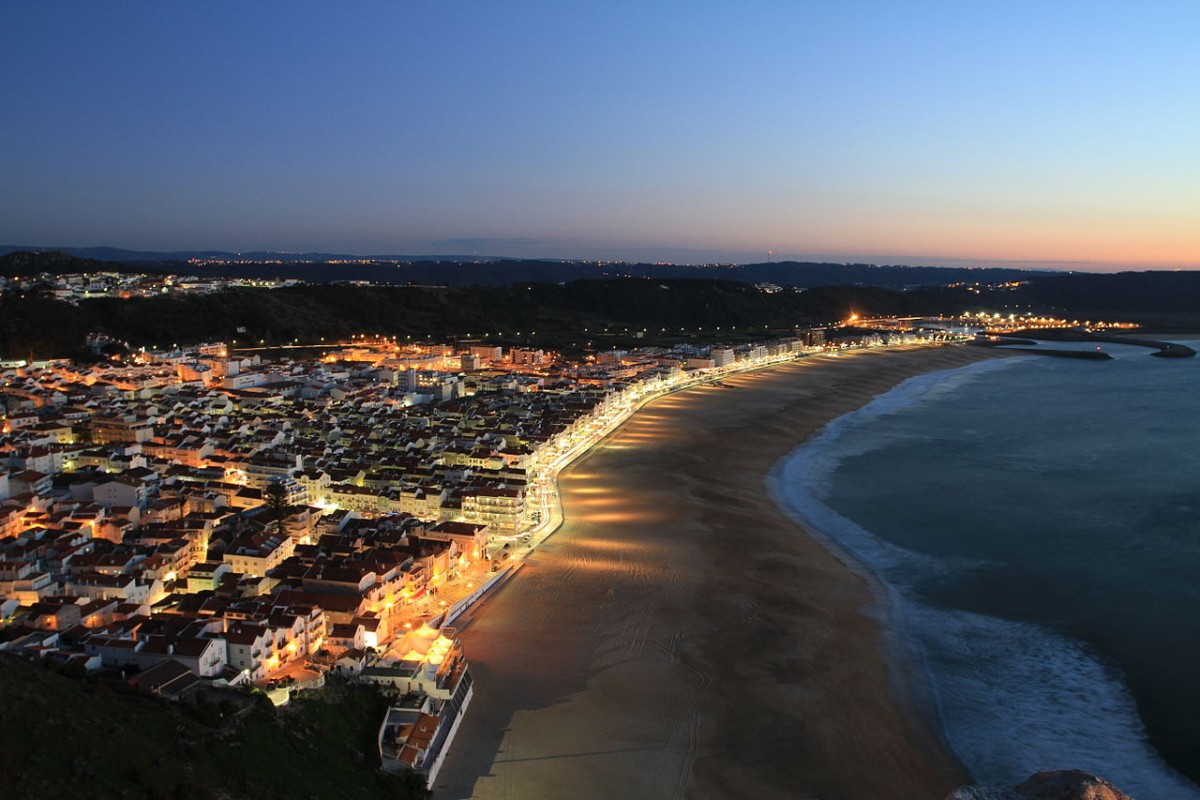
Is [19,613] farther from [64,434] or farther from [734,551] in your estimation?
[64,434]

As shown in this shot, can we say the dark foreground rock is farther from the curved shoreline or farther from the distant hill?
the distant hill

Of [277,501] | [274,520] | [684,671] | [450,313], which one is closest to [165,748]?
[684,671]

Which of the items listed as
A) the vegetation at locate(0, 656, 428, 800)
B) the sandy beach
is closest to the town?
the vegetation at locate(0, 656, 428, 800)

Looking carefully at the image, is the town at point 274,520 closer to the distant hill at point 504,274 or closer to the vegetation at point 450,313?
the vegetation at point 450,313

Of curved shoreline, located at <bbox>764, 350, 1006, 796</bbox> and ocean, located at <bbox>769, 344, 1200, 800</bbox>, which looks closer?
ocean, located at <bbox>769, 344, 1200, 800</bbox>

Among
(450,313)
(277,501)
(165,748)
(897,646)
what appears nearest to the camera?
(165,748)

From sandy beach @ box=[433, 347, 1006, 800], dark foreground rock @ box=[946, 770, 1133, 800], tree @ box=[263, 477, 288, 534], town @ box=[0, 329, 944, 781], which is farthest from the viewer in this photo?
tree @ box=[263, 477, 288, 534]

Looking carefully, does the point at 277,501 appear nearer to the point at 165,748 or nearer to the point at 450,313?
the point at 165,748
